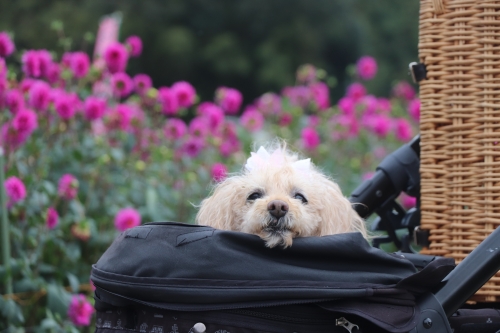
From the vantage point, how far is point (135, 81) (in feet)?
12.1


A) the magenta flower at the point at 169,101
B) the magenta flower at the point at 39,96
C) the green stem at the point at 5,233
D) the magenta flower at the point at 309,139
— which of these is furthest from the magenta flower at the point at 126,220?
the magenta flower at the point at 309,139

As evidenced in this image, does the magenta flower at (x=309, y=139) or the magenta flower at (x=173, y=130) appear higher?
the magenta flower at (x=173, y=130)

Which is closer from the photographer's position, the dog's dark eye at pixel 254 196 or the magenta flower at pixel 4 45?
the dog's dark eye at pixel 254 196

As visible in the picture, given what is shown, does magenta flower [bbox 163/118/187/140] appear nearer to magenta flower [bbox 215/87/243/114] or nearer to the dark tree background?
magenta flower [bbox 215/87/243/114]

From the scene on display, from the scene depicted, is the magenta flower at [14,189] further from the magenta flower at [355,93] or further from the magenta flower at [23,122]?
the magenta flower at [355,93]

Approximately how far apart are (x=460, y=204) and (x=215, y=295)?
0.86 meters

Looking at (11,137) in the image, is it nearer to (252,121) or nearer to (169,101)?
(169,101)

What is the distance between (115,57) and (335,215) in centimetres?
174

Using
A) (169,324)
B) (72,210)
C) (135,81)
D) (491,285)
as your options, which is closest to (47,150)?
(72,210)

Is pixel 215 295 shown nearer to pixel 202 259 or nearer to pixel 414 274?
pixel 202 259

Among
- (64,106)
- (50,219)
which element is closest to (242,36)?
(64,106)

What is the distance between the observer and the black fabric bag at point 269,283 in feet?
4.62

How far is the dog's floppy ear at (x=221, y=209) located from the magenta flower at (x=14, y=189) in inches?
36.4

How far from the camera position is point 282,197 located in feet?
5.98
